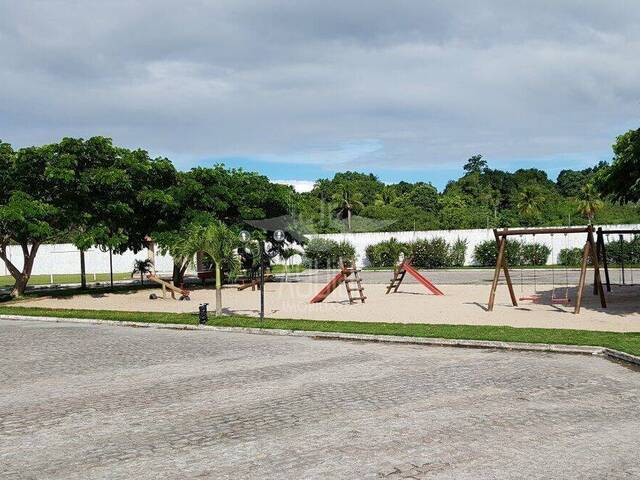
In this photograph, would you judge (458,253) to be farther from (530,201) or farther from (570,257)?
(530,201)

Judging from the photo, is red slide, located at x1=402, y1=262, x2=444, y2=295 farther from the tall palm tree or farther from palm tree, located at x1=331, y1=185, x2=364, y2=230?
palm tree, located at x1=331, y1=185, x2=364, y2=230

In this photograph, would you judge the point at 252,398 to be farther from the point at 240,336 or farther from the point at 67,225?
the point at 67,225

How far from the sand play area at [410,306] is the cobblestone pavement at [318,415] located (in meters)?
4.87

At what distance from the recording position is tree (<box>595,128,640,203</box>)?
1576 cm

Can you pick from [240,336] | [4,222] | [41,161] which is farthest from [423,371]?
[41,161]

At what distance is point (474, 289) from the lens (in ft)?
84.5

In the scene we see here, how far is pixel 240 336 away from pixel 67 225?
46.8 feet

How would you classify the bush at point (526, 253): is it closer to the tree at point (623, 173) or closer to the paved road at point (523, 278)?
the paved road at point (523, 278)

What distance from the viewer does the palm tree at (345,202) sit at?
71500 millimetres

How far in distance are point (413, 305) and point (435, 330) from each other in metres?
6.41

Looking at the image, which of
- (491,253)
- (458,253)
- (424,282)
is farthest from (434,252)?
(424,282)

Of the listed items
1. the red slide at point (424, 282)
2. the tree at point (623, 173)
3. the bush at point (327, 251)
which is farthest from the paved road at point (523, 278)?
the tree at point (623, 173)

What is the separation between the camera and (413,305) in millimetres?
20500

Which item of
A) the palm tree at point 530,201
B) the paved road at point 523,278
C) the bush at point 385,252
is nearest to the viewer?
the paved road at point 523,278
